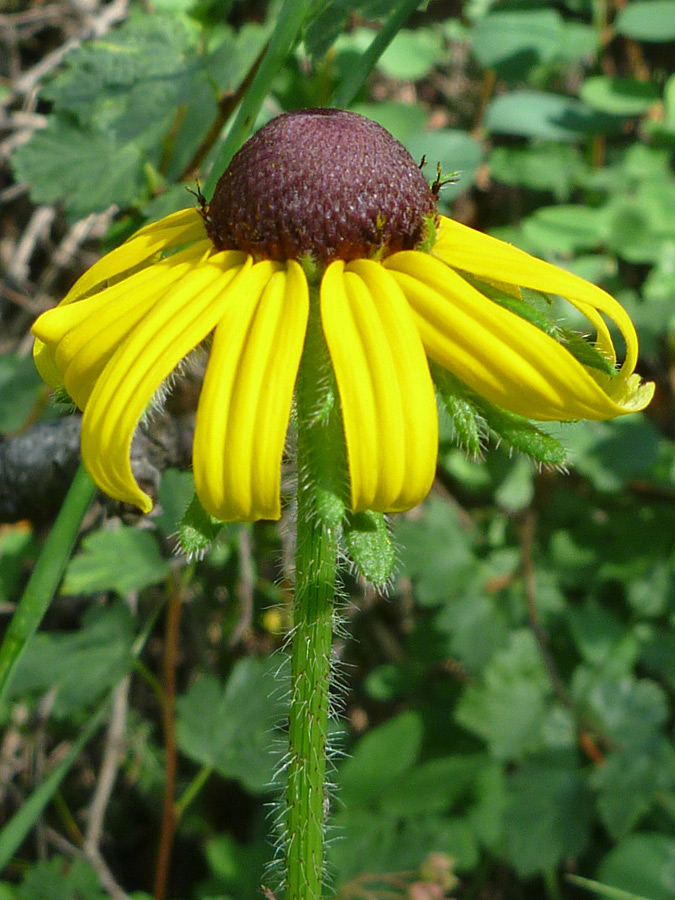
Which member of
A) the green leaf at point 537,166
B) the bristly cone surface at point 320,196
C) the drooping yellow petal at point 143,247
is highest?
the bristly cone surface at point 320,196

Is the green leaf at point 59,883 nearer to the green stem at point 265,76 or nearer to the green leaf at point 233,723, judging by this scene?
the green leaf at point 233,723

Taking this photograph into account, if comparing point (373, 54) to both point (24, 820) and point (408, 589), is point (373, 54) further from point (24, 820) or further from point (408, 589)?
point (408, 589)

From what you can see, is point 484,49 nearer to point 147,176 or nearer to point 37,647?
point 147,176

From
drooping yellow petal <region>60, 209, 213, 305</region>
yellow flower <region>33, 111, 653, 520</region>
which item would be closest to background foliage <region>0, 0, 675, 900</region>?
drooping yellow petal <region>60, 209, 213, 305</region>

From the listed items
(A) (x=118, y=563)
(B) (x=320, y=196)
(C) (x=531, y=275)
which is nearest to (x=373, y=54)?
(B) (x=320, y=196)

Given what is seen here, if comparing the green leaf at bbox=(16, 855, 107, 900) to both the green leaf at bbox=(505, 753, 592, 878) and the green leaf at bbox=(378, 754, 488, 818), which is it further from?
the green leaf at bbox=(505, 753, 592, 878)

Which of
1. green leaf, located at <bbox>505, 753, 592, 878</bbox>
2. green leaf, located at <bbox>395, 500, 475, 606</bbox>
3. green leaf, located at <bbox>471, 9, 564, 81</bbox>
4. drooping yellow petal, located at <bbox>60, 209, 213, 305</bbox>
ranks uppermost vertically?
drooping yellow petal, located at <bbox>60, 209, 213, 305</bbox>

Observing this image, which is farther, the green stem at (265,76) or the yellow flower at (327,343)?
the green stem at (265,76)

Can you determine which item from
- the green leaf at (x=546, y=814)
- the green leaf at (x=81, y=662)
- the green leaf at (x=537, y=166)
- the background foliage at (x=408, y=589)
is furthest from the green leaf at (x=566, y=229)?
the green leaf at (x=81, y=662)
